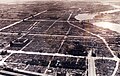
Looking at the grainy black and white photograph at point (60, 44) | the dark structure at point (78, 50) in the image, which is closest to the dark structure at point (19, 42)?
the grainy black and white photograph at point (60, 44)

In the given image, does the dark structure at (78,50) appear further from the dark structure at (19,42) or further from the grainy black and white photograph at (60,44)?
the dark structure at (19,42)

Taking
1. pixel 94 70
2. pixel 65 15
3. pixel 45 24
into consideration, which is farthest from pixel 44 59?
pixel 65 15

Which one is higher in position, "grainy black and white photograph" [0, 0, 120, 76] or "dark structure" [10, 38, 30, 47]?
"dark structure" [10, 38, 30, 47]

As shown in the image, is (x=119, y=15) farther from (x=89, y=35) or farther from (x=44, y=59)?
(x=44, y=59)

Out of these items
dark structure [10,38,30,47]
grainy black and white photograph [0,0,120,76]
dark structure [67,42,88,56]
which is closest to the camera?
grainy black and white photograph [0,0,120,76]

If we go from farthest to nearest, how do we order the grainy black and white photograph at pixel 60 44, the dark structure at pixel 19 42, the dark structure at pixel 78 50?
the dark structure at pixel 19 42 < the dark structure at pixel 78 50 < the grainy black and white photograph at pixel 60 44

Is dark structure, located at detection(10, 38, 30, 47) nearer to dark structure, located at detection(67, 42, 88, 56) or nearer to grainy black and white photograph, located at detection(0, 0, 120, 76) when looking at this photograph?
grainy black and white photograph, located at detection(0, 0, 120, 76)

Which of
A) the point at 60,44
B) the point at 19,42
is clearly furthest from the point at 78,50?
the point at 19,42

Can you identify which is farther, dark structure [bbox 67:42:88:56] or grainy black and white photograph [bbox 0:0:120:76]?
dark structure [bbox 67:42:88:56]

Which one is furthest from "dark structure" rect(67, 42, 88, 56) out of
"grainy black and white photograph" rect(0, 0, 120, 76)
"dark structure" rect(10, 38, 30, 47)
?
"dark structure" rect(10, 38, 30, 47)
